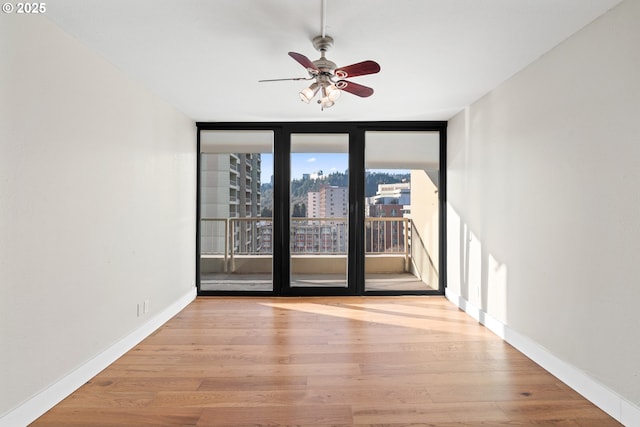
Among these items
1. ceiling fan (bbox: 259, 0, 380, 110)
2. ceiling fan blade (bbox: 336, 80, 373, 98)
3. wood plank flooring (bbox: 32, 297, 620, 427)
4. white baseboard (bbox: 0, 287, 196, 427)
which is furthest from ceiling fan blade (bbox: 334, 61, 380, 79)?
white baseboard (bbox: 0, 287, 196, 427)

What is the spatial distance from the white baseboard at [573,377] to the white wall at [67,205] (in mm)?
3255

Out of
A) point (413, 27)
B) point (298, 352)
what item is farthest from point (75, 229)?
point (413, 27)

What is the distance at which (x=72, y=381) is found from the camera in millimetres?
2219

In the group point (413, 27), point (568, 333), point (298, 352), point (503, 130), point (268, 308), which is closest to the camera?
point (413, 27)

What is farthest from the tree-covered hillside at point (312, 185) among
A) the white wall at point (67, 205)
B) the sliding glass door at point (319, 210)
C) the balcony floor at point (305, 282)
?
the white wall at point (67, 205)

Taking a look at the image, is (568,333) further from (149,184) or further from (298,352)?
(149,184)

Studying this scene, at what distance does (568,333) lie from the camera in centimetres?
231

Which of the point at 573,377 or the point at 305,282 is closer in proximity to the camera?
the point at 573,377

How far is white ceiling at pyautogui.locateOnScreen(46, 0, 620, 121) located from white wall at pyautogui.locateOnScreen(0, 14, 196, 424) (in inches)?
10.2

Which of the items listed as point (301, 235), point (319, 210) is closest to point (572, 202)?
point (319, 210)

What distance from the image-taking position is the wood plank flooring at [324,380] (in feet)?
6.42

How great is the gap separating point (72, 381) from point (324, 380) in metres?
1.63

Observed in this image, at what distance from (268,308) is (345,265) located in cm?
120

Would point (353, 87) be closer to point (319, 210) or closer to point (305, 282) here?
point (319, 210)
